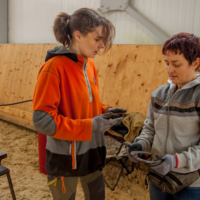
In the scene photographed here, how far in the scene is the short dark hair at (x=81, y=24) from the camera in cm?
117

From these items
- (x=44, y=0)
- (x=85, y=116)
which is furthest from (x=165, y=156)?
(x=44, y=0)

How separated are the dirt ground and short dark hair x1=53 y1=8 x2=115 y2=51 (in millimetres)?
1897

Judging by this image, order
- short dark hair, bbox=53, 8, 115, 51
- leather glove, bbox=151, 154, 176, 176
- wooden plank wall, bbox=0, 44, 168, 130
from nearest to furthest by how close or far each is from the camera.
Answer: leather glove, bbox=151, 154, 176, 176
short dark hair, bbox=53, 8, 115, 51
wooden plank wall, bbox=0, 44, 168, 130

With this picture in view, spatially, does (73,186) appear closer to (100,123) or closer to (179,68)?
(100,123)

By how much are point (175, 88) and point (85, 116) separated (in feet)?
1.95

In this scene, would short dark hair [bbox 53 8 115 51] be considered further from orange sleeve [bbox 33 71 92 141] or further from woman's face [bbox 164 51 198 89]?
woman's face [bbox 164 51 198 89]

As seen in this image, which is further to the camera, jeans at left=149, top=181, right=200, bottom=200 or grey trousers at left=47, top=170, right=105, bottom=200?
grey trousers at left=47, top=170, right=105, bottom=200

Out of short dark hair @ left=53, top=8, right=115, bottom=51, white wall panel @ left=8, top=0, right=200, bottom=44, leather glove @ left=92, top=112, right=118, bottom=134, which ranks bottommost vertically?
leather glove @ left=92, top=112, right=118, bottom=134

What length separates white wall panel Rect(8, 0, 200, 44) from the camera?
281 centimetres

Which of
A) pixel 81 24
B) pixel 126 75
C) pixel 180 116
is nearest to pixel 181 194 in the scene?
pixel 180 116

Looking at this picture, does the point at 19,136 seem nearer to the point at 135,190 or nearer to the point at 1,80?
the point at 1,80

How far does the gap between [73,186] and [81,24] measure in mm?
1058

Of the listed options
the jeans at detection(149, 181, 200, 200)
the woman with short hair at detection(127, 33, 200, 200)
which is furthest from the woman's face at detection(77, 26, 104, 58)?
the jeans at detection(149, 181, 200, 200)

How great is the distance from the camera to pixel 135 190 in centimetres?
245
